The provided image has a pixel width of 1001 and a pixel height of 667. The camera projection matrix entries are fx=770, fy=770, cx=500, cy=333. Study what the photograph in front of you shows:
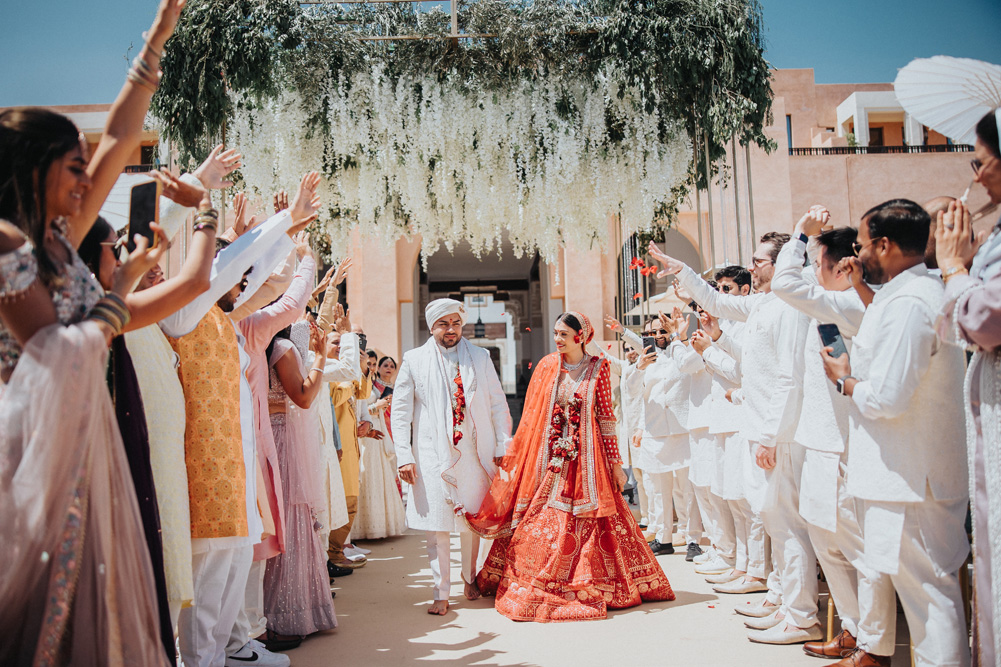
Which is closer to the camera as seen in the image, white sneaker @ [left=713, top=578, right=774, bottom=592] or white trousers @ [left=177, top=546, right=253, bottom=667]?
white trousers @ [left=177, top=546, right=253, bottom=667]

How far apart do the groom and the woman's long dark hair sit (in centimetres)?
331

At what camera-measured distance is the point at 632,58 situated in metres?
6.08

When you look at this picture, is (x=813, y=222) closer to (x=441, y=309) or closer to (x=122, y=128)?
(x=441, y=309)

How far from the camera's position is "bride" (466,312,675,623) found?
4676 mm

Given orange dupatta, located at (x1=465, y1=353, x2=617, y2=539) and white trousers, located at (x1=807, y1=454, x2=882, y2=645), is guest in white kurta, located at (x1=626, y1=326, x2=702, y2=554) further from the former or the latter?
white trousers, located at (x1=807, y1=454, x2=882, y2=645)

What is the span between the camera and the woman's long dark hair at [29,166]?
1.83 meters

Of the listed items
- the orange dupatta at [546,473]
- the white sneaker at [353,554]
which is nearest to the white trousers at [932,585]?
the orange dupatta at [546,473]

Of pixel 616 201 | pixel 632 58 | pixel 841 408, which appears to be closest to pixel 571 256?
pixel 616 201

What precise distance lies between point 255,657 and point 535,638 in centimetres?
145

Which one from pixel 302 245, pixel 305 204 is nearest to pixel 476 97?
pixel 302 245

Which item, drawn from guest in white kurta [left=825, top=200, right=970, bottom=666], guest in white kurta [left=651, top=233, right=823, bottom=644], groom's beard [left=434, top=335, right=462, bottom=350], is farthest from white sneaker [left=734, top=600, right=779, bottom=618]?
groom's beard [left=434, top=335, right=462, bottom=350]

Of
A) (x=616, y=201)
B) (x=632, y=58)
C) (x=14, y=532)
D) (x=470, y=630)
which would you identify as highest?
(x=632, y=58)

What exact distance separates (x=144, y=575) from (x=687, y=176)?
19.8 ft

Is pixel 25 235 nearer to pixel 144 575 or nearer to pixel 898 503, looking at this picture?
pixel 144 575
